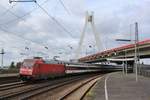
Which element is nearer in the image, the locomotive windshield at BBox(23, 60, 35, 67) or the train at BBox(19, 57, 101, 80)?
the train at BBox(19, 57, 101, 80)

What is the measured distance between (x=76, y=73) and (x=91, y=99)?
53924 millimetres

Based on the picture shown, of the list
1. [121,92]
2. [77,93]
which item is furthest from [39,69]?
[121,92]

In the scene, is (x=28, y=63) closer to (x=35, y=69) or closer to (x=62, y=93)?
(x=35, y=69)

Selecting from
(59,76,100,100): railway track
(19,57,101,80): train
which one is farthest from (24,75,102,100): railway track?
(19,57,101,80): train

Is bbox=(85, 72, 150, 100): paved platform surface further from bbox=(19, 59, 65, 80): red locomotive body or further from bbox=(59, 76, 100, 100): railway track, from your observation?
bbox=(19, 59, 65, 80): red locomotive body

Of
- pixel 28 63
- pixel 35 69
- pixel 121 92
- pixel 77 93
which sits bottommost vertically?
pixel 77 93

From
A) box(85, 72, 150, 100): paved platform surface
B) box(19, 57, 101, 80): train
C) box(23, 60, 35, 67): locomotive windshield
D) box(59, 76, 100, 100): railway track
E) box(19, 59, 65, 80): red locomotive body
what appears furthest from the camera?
box(23, 60, 35, 67): locomotive windshield

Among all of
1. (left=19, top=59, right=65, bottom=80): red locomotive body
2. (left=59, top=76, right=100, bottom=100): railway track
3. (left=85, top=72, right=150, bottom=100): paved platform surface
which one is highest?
(left=19, top=59, right=65, bottom=80): red locomotive body

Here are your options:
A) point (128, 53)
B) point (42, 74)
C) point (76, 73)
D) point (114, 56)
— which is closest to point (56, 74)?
point (42, 74)

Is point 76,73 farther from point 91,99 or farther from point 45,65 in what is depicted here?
point 91,99

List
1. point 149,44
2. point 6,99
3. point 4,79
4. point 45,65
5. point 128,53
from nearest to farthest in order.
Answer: point 6,99 < point 4,79 < point 45,65 < point 149,44 < point 128,53

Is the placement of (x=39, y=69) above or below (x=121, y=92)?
above

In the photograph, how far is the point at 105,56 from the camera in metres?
118

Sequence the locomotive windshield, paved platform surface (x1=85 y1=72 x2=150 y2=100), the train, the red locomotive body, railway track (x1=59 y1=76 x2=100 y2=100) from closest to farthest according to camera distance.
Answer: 1. paved platform surface (x1=85 y1=72 x2=150 y2=100)
2. railway track (x1=59 y1=76 x2=100 y2=100)
3. the red locomotive body
4. the train
5. the locomotive windshield
